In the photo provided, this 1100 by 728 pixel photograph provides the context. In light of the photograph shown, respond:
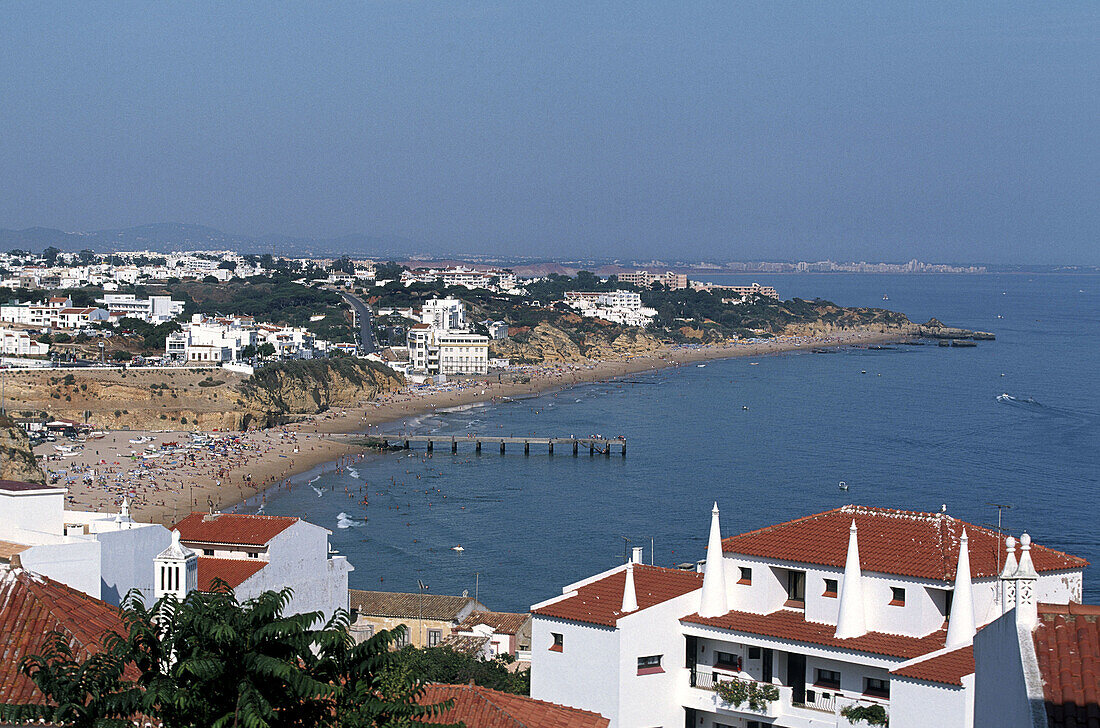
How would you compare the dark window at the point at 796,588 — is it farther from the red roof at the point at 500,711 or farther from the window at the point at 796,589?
the red roof at the point at 500,711

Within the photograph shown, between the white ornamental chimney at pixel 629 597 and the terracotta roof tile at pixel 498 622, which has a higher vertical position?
the white ornamental chimney at pixel 629 597

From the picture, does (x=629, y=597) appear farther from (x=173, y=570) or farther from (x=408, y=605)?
(x=408, y=605)

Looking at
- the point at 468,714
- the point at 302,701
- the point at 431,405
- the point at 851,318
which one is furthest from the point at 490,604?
the point at 851,318

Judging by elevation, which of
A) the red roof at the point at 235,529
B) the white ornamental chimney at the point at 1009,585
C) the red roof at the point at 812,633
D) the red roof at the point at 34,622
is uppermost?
the white ornamental chimney at the point at 1009,585

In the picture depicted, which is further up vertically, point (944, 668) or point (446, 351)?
point (944, 668)

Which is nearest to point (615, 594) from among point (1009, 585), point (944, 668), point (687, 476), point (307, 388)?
point (944, 668)

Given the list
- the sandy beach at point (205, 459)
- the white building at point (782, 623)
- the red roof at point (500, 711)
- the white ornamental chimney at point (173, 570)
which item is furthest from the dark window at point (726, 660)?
the sandy beach at point (205, 459)

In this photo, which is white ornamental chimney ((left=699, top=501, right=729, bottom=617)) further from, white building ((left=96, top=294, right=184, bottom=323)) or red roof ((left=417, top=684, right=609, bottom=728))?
white building ((left=96, top=294, right=184, bottom=323))
